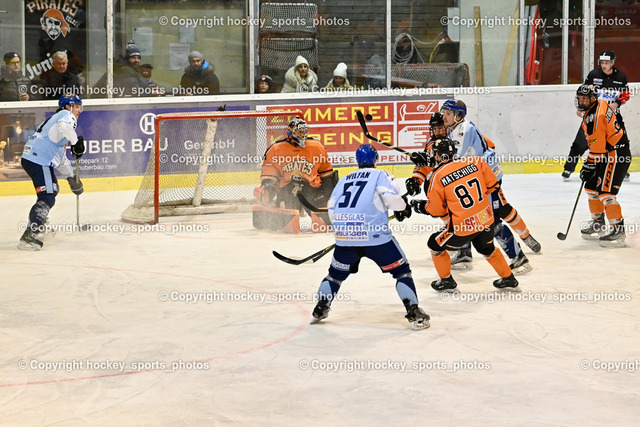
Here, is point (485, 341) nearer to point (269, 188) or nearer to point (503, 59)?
point (269, 188)

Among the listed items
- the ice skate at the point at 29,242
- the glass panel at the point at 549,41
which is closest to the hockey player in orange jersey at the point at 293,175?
the ice skate at the point at 29,242

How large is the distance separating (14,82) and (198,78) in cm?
203

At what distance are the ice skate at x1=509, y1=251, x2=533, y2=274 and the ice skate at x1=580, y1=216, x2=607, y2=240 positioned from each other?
1.49 m

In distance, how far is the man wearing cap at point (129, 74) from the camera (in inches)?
437

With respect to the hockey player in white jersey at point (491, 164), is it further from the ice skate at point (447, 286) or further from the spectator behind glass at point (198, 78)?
the spectator behind glass at point (198, 78)

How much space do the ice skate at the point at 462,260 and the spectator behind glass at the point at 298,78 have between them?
4968 mm

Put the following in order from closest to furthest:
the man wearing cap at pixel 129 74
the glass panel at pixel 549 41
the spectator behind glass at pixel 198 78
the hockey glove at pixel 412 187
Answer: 1. the hockey glove at pixel 412 187
2. the man wearing cap at pixel 129 74
3. the spectator behind glass at pixel 198 78
4. the glass panel at pixel 549 41

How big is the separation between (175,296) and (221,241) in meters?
2.02

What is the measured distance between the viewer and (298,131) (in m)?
8.83

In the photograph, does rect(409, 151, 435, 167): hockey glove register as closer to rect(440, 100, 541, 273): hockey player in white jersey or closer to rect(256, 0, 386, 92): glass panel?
rect(440, 100, 541, 273): hockey player in white jersey

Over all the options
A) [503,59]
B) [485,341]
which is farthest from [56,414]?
[503,59]

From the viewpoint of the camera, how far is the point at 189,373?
15.4 feet

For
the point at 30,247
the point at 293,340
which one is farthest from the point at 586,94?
the point at 30,247

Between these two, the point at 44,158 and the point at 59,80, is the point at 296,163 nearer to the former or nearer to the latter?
the point at 44,158
